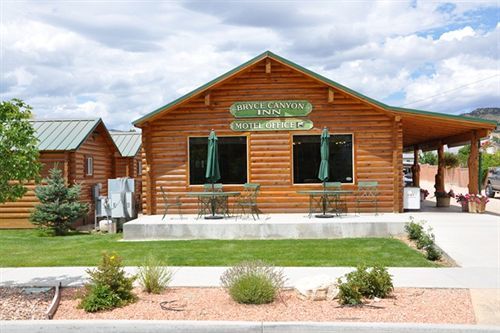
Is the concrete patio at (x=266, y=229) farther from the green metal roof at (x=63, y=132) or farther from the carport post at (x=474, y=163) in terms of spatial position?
the green metal roof at (x=63, y=132)

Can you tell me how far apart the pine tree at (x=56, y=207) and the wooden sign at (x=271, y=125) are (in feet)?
18.9

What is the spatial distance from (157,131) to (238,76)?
9.79ft

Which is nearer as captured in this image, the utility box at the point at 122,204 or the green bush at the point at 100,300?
the green bush at the point at 100,300

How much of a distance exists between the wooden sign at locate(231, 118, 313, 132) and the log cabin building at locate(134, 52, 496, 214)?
3cm

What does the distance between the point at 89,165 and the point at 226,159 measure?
744 cm

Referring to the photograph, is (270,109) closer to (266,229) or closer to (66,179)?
(266,229)

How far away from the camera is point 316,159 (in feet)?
49.3

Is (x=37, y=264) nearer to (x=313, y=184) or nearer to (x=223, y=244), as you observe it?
(x=223, y=244)

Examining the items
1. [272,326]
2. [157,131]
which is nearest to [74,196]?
[157,131]

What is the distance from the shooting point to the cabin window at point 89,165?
19484mm

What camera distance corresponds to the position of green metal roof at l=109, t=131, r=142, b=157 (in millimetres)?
24484

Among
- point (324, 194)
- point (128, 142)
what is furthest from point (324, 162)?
point (128, 142)

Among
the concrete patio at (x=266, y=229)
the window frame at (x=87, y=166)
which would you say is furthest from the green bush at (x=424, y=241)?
the window frame at (x=87, y=166)

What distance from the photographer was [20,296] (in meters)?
7.02
